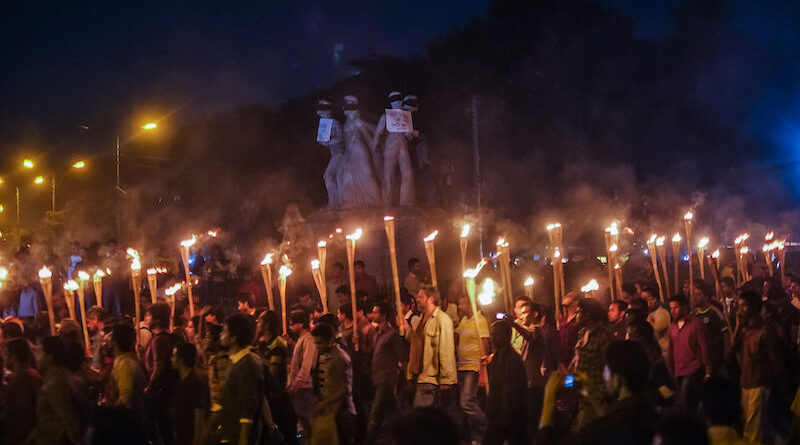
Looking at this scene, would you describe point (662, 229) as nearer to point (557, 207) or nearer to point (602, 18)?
point (557, 207)

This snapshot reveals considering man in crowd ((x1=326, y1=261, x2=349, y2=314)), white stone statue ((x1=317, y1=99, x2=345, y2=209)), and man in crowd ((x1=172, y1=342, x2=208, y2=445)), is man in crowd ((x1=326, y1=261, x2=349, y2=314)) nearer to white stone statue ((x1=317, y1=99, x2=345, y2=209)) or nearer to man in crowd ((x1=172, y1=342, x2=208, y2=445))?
white stone statue ((x1=317, y1=99, x2=345, y2=209))

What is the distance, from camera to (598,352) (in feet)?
21.8

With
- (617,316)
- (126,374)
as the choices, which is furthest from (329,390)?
(617,316)

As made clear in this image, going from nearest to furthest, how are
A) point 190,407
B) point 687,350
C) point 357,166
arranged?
1. point 190,407
2. point 687,350
3. point 357,166

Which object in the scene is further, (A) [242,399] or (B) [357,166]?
(B) [357,166]

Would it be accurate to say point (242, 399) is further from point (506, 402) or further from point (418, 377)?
point (418, 377)

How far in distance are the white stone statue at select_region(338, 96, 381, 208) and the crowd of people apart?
23.2 ft

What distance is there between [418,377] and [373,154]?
418 inches

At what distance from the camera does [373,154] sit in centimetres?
2012

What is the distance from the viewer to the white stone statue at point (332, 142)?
20.3 meters

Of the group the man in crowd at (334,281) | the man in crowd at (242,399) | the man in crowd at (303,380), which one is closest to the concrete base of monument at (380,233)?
the man in crowd at (334,281)

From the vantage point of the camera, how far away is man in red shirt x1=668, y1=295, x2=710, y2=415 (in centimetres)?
927

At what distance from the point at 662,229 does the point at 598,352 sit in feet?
78.8

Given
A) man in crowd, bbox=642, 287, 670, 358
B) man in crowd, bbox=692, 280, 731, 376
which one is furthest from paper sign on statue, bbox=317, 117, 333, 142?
man in crowd, bbox=692, 280, 731, 376
